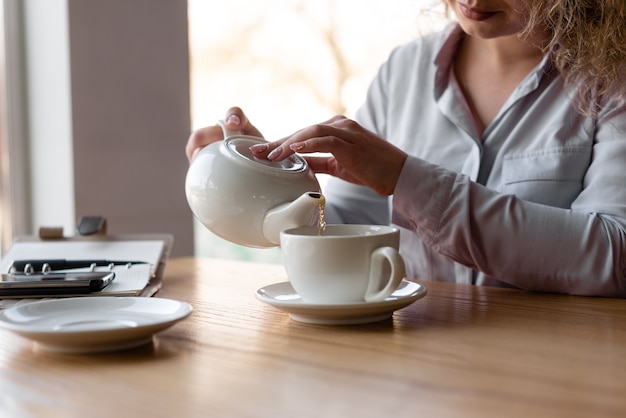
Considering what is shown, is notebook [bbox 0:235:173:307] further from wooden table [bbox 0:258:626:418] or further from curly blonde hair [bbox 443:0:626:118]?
curly blonde hair [bbox 443:0:626:118]

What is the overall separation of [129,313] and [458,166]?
71 centimetres

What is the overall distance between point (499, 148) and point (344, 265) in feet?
1.94

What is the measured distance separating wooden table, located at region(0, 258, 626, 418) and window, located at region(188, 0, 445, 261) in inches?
114

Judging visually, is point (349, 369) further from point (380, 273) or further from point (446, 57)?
point (446, 57)

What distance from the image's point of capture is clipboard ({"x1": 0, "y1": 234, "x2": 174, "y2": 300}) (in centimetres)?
102

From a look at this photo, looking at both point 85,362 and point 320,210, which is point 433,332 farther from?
point 85,362

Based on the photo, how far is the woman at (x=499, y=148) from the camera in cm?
96

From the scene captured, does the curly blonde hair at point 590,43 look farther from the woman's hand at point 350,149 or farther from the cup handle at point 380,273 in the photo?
the cup handle at point 380,273

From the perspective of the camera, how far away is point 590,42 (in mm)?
1080

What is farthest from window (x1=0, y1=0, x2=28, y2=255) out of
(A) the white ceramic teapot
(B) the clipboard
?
(A) the white ceramic teapot

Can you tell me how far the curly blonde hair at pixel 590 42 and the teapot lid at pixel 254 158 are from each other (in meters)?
0.44

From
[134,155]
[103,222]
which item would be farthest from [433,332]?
[134,155]

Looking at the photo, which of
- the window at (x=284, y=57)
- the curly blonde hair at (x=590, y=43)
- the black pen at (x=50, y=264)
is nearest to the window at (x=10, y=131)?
the black pen at (x=50, y=264)

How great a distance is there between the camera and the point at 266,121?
3854mm
